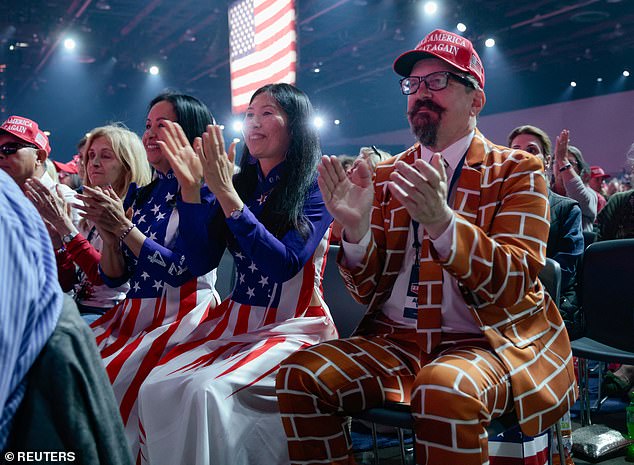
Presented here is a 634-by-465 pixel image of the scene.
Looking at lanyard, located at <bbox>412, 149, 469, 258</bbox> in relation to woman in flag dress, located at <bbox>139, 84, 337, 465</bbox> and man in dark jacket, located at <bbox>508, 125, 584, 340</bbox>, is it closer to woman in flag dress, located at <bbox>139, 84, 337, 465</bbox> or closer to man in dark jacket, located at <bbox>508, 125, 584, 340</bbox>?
woman in flag dress, located at <bbox>139, 84, 337, 465</bbox>

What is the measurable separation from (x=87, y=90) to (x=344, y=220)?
1970 centimetres

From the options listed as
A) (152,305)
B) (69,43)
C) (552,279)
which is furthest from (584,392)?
(69,43)

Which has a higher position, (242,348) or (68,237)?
(68,237)

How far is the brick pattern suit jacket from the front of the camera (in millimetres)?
1716

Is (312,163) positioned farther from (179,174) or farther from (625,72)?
(625,72)

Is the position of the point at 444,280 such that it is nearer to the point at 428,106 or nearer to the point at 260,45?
the point at 428,106

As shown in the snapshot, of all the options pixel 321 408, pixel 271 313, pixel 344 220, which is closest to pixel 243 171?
pixel 271 313

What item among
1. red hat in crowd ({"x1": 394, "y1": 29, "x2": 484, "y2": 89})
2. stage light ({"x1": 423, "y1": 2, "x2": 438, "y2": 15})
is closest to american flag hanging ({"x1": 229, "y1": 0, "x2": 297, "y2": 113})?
red hat in crowd ({"x1": 394, "y1": 29, "x2": 484, "y2": 89})

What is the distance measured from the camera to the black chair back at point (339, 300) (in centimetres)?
268

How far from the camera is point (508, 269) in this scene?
1722 mm

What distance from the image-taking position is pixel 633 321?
2.89 m
